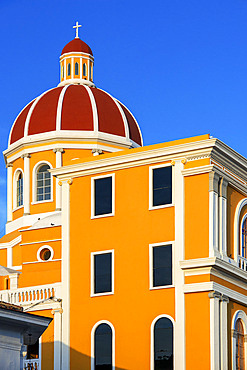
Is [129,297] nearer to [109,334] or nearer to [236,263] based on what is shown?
[109,334]

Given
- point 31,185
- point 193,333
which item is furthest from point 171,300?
point 31,185

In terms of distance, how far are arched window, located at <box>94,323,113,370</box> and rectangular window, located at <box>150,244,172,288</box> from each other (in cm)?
264

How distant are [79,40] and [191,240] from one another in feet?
74.1

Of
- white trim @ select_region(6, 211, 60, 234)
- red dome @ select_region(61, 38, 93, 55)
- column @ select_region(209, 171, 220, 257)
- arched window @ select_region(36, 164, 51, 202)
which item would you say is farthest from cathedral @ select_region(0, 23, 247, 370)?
red dome @ select_region(61, 38, 93, 55)

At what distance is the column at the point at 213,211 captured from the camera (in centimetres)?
3766

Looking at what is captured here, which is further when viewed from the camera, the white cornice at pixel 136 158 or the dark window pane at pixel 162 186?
the dark window pane at pixel 162 186

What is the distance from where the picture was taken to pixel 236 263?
1556 inches

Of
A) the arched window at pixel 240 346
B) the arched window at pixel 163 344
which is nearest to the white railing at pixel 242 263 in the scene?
the arched window at pixel 240 346

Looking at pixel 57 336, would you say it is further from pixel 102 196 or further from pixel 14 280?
pixel 14 280

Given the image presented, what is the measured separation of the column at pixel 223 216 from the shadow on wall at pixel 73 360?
6072mm

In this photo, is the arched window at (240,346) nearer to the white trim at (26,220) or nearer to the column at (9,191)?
the white trim at (26,220)

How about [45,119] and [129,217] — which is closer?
[129,217]

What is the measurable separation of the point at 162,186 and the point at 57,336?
7.34 meters

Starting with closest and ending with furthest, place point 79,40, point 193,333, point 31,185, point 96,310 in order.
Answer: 1. point 193,333
2. point 96,310
3. point 31,185
4. point 79,40
